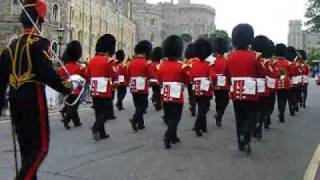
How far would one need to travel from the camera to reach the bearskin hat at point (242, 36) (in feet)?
36.9

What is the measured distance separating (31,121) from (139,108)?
24.9 ft

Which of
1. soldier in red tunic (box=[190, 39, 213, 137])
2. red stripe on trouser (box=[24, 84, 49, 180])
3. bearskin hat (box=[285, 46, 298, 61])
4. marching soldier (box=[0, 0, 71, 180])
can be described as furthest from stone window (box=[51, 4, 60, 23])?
red stripe on trouser (box=[24, 84, 49, 180])

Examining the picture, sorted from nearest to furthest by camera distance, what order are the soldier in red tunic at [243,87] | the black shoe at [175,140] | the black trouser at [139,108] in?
1. the soldier in red tunic at [243,87]
2. the black shoe at [175,140]
3. the black trouser at [139,108]

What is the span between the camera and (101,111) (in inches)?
488

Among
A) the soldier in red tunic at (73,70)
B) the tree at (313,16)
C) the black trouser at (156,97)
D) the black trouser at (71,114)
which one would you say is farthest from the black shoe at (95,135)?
the tree at (313,16)

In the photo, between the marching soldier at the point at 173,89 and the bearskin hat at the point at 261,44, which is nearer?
the marching soldier at the point at 173,89

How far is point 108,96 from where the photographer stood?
12461 mm

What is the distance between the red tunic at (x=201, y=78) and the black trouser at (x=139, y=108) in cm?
133

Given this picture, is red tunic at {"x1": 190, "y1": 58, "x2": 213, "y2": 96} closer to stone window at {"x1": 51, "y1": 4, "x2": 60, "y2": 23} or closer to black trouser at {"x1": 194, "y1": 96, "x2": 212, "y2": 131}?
black trouser at {"x1": 194, "y1": 96, "x2": 212, "y2": 131}

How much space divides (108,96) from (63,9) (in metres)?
56.1

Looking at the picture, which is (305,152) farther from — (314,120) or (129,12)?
(129,12)

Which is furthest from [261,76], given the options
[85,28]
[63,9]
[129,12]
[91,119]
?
[129,12]

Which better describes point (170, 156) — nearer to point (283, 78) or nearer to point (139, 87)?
point (139, 87)

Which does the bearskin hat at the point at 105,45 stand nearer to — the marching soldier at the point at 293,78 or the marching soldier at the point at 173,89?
the marching soldier at the point at 173,89
